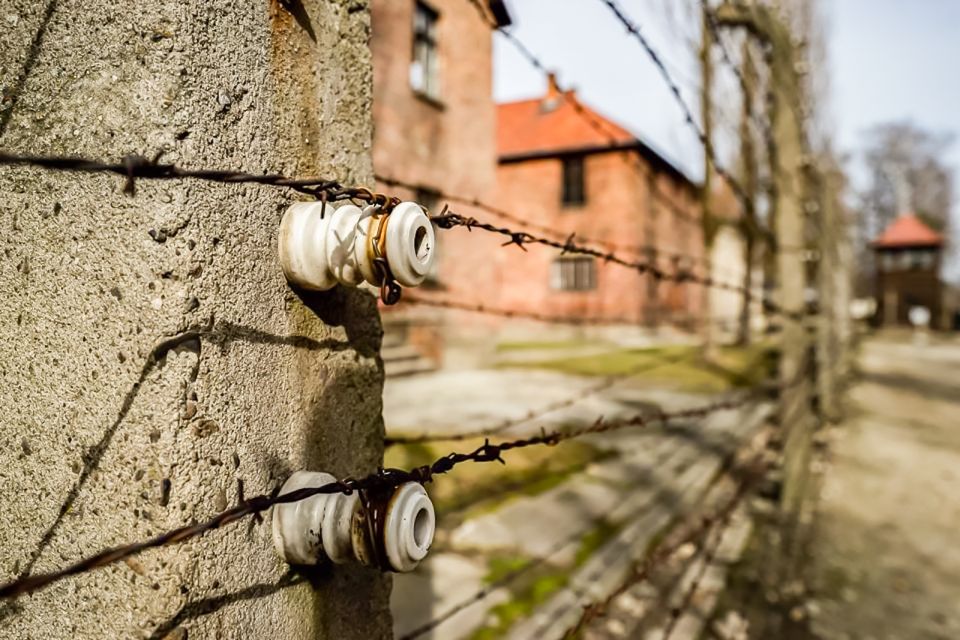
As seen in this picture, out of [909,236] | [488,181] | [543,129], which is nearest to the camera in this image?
[488,181]

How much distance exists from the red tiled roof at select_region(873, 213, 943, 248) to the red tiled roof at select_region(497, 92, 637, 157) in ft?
92.7

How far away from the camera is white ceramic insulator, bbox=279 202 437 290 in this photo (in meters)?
0.94

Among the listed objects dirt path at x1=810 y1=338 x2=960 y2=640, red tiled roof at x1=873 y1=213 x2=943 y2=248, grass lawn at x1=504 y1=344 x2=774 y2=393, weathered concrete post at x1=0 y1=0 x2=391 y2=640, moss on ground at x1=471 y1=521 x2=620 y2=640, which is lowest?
dirt path at x1=810 y1=338 x2=960 y2=640

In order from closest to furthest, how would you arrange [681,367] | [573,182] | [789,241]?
[789,241] < [681,367] < [573,182]

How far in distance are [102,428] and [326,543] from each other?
0.37 meters

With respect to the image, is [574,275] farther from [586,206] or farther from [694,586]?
[694,586]

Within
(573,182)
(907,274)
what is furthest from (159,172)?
(907,274)

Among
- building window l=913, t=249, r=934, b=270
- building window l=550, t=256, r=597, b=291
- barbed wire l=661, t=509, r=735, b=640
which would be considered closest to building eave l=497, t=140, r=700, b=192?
building window l=550, t=256, r=597, b=291

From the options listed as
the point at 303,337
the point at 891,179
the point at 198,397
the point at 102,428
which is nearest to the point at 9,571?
the point at 102,428

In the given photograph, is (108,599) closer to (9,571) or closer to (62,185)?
(9,571)

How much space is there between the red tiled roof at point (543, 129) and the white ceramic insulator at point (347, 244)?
20276mm

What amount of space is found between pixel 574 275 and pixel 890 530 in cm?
1722

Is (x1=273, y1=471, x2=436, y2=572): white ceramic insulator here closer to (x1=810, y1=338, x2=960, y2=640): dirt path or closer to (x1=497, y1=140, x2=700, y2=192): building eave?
(x1=810, y1=338, x2=960, y2=640): dirt path

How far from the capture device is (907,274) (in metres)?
39.4
